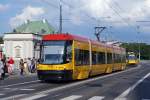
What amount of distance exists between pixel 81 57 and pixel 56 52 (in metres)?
3.47

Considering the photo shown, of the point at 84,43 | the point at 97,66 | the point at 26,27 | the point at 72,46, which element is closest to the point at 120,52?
the point at 97,66

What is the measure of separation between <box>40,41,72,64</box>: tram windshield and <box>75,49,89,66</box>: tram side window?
1259 mm

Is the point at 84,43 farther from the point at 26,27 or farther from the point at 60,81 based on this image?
the point at 26,27

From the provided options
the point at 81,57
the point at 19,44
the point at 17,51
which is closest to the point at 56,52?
the point at 81,57

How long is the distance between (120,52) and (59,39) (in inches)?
1188

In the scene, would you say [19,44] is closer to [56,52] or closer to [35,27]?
[35,27]

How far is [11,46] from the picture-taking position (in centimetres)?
8525

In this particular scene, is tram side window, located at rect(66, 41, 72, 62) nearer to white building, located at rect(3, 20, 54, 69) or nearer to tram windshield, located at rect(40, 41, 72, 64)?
tram windshield, located at rect(40, 41, 72, 64)

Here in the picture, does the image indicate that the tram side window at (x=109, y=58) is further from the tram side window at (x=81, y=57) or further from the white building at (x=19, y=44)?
the white building at (x=19, y=44)

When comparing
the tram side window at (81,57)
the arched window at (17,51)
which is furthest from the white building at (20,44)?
the tram side window at (81,57)

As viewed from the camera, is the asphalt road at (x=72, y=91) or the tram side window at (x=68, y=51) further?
the tram side window at (x=68, y=51)

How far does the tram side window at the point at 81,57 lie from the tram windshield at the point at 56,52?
49.6 inches

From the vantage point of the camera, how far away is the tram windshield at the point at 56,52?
98.8 feet

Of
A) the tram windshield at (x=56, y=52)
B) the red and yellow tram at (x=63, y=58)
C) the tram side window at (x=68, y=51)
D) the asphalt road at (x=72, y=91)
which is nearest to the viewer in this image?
the asphalt road at (x=72, y=91)
